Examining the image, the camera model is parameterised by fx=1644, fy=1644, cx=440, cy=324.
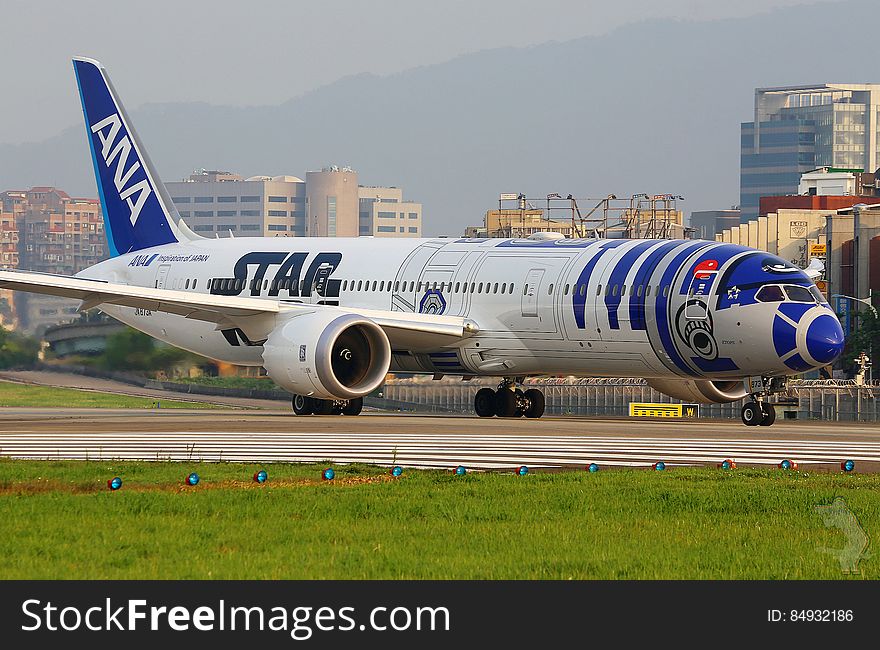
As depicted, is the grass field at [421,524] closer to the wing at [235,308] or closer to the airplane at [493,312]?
the airplane at [493,312]

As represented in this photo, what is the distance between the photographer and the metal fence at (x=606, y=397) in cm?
6241

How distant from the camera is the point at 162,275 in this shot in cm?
4722

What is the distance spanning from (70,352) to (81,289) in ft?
51.4

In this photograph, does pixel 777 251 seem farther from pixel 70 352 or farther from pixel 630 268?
pixel 630 268

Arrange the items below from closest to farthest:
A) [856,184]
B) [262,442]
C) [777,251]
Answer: [262,442]
[777,251]
[856,184]

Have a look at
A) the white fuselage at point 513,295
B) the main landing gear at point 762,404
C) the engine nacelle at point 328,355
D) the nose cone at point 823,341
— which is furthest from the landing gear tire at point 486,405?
the nose cone at point 823,341

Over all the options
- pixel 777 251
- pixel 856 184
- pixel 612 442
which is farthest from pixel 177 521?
pixel 856 184

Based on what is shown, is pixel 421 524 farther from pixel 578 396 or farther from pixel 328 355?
pixel 578 396

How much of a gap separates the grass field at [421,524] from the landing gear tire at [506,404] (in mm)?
20536

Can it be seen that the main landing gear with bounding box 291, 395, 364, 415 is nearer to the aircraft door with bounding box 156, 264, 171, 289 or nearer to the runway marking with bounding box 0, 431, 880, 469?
the aircraft door with bounding box 156, 264, 171, 289

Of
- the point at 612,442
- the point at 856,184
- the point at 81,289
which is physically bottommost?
the point at 612,442

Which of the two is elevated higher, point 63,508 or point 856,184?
point 856,184

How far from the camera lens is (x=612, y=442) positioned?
28094 mm

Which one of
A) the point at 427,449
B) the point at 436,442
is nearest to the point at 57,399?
the point at 436,442
